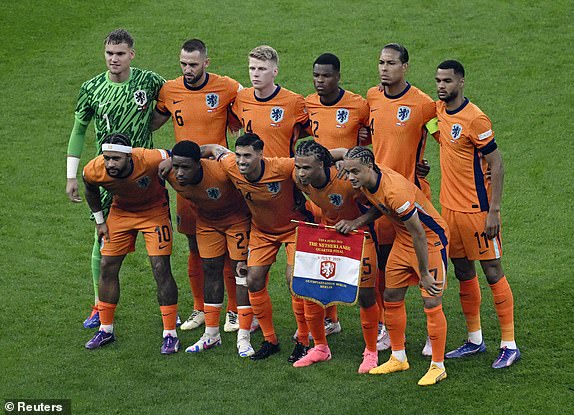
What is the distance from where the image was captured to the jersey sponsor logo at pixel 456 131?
9.20 metres

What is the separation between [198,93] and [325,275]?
2.18 metres

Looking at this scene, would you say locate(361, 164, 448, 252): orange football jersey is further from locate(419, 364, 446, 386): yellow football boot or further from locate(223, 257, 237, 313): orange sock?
locate(223, 257, 237, 313): orange sock

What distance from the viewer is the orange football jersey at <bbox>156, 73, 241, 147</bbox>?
33.8ft

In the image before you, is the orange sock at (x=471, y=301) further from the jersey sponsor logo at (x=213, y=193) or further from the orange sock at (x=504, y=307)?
the jersey sponsor logo at (x=213, y=193)

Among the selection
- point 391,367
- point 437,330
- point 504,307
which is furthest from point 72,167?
point 504,307

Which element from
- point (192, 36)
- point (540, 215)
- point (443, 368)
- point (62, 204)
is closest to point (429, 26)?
point (192, 36)

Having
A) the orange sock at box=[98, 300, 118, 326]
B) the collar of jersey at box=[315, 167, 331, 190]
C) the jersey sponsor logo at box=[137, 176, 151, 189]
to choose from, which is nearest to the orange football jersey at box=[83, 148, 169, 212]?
the jersey sponsor logo at box=[137, 176, 151, 189]

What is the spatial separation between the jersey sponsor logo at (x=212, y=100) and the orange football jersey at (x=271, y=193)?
2.49 feet

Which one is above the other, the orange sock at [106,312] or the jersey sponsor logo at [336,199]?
the jersey sponsor logo at [336,199]

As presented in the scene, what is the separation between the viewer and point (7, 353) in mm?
9945

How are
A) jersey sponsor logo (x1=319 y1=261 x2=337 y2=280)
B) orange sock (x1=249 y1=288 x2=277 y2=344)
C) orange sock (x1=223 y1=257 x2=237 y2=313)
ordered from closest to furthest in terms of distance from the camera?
jersey sponsor logo (x1=319 y1=261 x2=337 y2=280) → orange sock (x1=249 y1=288 x2=277 y2=344) → orange sock (x1=223 y1=257 x2=237 y2=313)

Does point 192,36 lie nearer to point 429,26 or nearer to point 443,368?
point 429,26
